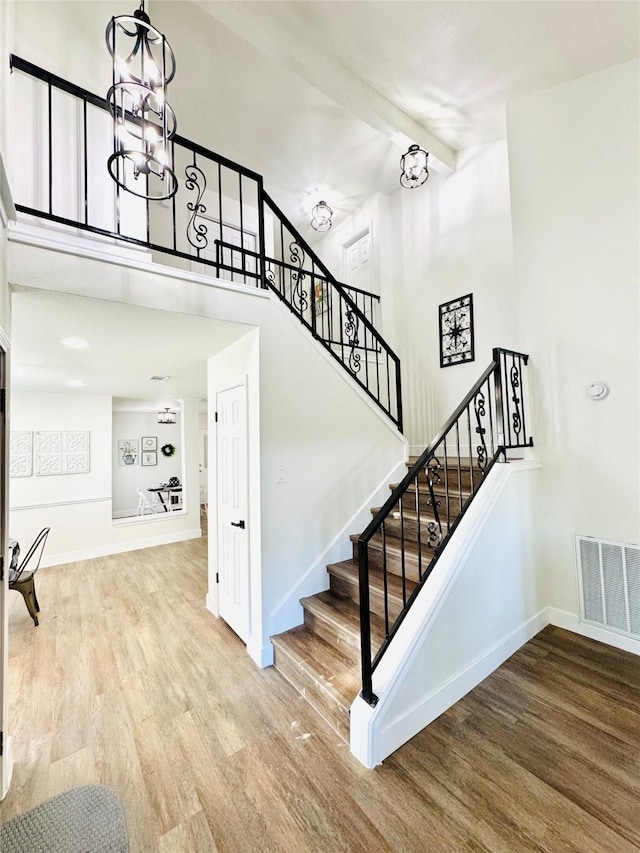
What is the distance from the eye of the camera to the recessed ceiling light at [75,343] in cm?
279

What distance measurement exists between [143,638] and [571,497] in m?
3.85

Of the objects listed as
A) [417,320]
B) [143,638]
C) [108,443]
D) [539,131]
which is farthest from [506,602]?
[108,443]

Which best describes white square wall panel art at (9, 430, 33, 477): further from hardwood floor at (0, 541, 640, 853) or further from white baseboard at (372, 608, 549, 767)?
white baseboard at (372, 608, 549, 767)

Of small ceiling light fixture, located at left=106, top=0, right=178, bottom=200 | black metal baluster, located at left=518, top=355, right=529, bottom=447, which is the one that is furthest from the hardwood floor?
small ceiling light fixture, located at left=106, top=0, right=178, bottom=200

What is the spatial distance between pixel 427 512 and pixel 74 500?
17.2 feet

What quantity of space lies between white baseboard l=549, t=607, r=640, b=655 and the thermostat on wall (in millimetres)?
1777

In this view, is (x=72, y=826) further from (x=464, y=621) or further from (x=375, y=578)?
(x=464, y=621)

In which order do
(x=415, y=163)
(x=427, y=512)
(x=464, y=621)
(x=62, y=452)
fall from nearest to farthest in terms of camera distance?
(x=464, y=621) < (x=427, y=512) < (x=415, y=163) < (x=62, y=452)

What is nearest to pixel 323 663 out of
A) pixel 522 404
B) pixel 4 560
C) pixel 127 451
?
pixel 4 560

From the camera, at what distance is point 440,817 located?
154 cm

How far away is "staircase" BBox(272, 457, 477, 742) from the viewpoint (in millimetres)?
2156

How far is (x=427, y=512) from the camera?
3.10 meters

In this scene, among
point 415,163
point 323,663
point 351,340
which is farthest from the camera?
point 351,340

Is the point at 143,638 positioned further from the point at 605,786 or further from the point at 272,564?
the point at 605,786
